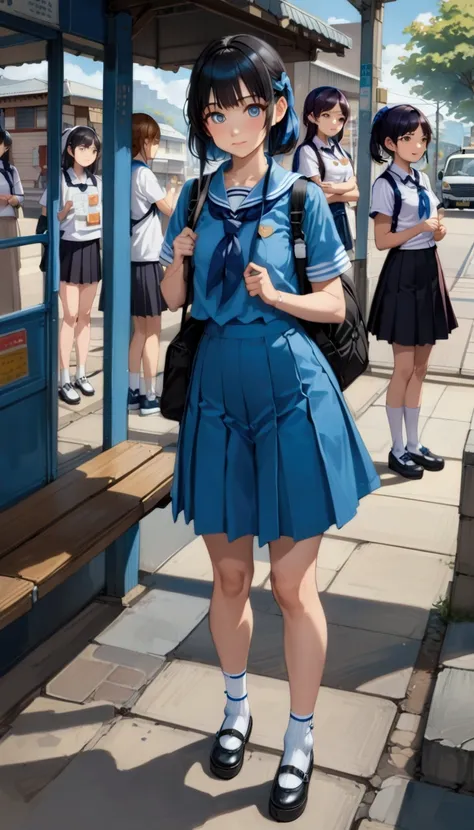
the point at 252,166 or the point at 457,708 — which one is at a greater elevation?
the point at 252,166

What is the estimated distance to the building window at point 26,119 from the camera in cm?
296

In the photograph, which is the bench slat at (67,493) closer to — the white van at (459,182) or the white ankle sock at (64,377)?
the white ankle sock at (64,377)

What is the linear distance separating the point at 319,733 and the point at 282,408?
1148 mm

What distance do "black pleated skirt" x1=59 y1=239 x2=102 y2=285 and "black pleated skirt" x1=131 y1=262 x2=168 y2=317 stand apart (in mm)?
456

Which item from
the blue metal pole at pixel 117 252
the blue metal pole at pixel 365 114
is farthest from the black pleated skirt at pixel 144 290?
the blue metal pole at pixel 117 252

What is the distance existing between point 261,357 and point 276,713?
129 cm

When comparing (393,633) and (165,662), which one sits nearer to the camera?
(165,662)

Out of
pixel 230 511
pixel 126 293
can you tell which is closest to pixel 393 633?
pixel 230 511

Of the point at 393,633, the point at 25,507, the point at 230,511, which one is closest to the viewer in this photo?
the point at 230,511

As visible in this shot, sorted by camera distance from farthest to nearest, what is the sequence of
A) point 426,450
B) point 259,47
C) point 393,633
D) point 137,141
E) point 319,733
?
point 137,141, point 426,450, point 393,633, point 319,733, point 259,47

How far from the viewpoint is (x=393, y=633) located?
3.30 metres

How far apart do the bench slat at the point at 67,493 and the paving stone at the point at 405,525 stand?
1.21 m

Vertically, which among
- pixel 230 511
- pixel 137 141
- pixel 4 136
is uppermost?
pixel 137 141

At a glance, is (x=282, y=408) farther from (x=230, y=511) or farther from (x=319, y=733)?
(x=319, y=733)
